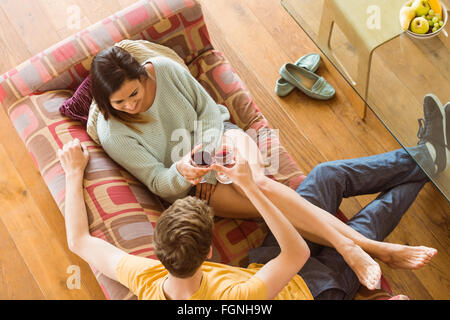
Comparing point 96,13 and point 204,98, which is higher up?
point 96,13

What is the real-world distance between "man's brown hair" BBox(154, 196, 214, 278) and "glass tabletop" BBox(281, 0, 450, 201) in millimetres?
987

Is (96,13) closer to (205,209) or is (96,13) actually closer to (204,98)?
(204,98)

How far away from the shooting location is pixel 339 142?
90.1 inches

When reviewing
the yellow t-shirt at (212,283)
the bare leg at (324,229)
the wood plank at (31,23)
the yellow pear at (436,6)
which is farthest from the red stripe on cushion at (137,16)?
the yellow pear at (436,6)

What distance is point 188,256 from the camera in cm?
117

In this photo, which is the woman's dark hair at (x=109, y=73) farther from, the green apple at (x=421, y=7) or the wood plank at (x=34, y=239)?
the green apple at (x=421, y=7)

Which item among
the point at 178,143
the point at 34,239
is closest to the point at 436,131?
the point at 178,143

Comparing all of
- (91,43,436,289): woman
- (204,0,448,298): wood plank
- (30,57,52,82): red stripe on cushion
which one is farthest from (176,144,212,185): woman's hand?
(204,0,448,298): wood plank

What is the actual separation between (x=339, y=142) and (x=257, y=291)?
1.16 meters

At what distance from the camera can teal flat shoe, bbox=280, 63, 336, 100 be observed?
92.3 inches

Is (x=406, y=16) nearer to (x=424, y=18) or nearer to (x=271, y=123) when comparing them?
(x=424, y=18)

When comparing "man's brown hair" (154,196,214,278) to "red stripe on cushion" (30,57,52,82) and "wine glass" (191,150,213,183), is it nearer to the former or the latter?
"wine glass" (191,150,213,183)

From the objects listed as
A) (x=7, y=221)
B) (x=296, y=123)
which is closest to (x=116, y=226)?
(x=7, y=221)

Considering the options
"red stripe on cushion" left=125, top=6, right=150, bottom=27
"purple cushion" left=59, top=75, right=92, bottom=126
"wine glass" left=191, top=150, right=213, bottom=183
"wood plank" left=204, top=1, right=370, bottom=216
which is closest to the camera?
"wine glass" left=191, top=150, right=213, bottom=183
